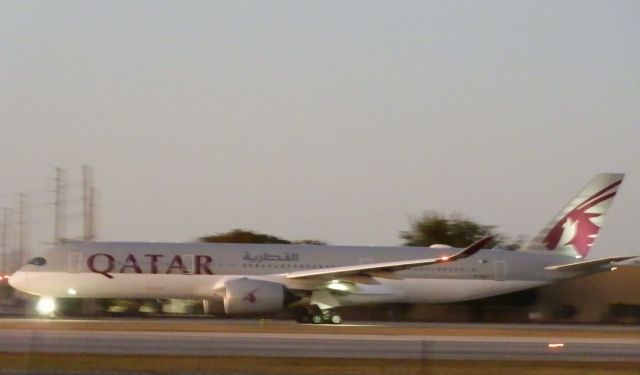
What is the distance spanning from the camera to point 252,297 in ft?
113

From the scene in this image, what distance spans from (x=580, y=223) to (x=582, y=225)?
10 cm

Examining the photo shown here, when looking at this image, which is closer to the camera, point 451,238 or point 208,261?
point 208,261

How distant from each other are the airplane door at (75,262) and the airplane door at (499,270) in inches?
544

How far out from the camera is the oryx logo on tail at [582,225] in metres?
41.3

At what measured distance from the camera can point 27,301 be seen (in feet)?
162

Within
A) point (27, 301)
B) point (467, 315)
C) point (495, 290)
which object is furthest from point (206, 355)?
point (27, 301)

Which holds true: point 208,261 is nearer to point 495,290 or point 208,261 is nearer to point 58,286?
point 58,286

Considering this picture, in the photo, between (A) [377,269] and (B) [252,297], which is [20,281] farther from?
(A) [377,269]

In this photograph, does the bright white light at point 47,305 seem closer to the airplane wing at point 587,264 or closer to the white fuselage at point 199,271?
the white fuselage at point 199,271

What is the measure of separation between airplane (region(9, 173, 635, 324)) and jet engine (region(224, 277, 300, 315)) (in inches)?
1.2

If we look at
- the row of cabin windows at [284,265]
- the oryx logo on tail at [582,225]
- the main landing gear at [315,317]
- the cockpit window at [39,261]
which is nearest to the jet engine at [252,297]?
the main landing gear at [315,317]

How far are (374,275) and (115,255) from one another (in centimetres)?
813

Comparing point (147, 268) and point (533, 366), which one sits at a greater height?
point (147, 268)

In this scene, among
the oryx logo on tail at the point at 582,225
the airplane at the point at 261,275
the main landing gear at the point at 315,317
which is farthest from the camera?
the oryx logo on tail at the point at 582,225
